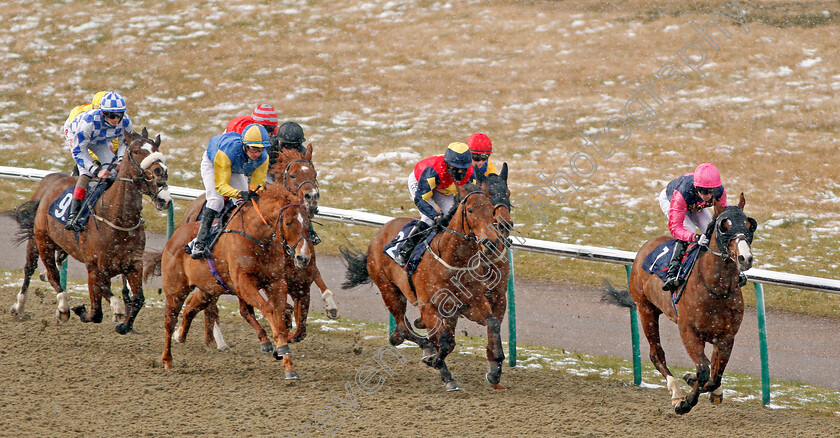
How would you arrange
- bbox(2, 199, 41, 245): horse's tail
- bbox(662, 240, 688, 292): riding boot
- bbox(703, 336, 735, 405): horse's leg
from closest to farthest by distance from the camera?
bbox(703, 336, 735, 405): horse's leg, bbox(662, 240, 688, 292): riding boot, bbox(2, 199, 41, 245): horse's tail

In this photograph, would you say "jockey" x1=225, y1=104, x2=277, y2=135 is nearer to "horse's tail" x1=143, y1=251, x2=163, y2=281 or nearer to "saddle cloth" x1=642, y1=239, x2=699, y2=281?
"horse's tail" x1=143, y1=251, x2=163, y2=281

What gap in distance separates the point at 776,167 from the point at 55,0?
1994cm

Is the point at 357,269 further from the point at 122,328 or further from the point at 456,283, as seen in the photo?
the point at 122,328

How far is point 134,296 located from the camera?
838cm

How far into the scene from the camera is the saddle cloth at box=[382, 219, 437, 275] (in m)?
7.43

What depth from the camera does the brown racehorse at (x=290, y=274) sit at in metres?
7.15

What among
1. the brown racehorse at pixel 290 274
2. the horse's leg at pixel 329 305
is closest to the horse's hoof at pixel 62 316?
the brown racehorse at pixel 290 274

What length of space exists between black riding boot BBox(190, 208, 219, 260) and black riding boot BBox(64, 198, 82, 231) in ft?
5.10

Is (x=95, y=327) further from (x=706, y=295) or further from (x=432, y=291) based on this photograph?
(x=706, y=295)

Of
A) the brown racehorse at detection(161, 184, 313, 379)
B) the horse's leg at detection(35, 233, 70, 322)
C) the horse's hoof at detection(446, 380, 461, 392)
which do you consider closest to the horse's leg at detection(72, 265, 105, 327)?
the horse's leg at detection(35, 233, 70, 322)

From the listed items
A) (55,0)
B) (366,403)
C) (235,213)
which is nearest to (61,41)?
(55,0)

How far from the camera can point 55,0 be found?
83.7 ft

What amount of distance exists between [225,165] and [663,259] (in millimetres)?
3668

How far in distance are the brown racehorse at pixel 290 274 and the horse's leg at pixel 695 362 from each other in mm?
2966
